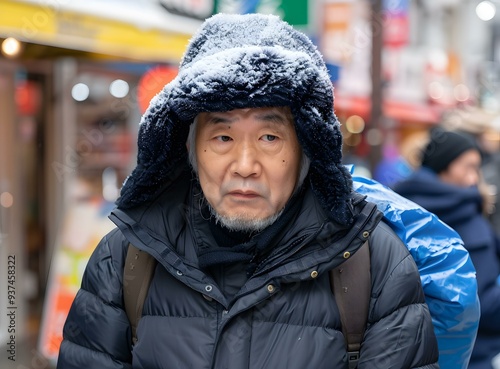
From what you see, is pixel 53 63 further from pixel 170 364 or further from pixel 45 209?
pixel 170 364

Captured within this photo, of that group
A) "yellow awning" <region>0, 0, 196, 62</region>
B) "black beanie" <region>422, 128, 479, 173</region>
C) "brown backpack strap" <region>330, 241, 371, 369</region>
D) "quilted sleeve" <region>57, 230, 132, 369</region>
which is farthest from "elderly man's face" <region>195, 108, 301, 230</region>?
"yellow awning" <region>0, 0, 196, 62</region>

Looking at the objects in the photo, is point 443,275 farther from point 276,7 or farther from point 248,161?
point 276,7

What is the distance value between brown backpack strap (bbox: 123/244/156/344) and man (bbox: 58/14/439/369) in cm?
2

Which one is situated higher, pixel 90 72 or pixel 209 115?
pixel 90 72

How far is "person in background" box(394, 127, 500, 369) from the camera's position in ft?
9.12

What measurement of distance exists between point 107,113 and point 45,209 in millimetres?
1205

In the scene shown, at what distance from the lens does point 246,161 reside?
1552 mm

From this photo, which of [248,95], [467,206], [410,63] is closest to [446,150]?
[467,206]

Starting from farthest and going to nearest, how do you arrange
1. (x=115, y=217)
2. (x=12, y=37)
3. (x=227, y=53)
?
(x=12, y=37) < (x=115, y=217) < (x=227, y=53)

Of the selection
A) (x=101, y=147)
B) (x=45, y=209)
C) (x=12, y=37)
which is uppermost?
(x=12, y=37)

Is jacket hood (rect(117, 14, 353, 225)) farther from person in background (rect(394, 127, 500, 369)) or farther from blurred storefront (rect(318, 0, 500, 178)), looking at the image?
blurred storefront (rect(318, 0, 500, 178))

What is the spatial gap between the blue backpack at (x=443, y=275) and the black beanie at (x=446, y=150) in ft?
5.43

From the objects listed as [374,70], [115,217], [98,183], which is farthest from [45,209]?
[115,217]

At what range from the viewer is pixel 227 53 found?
1.52 metres
